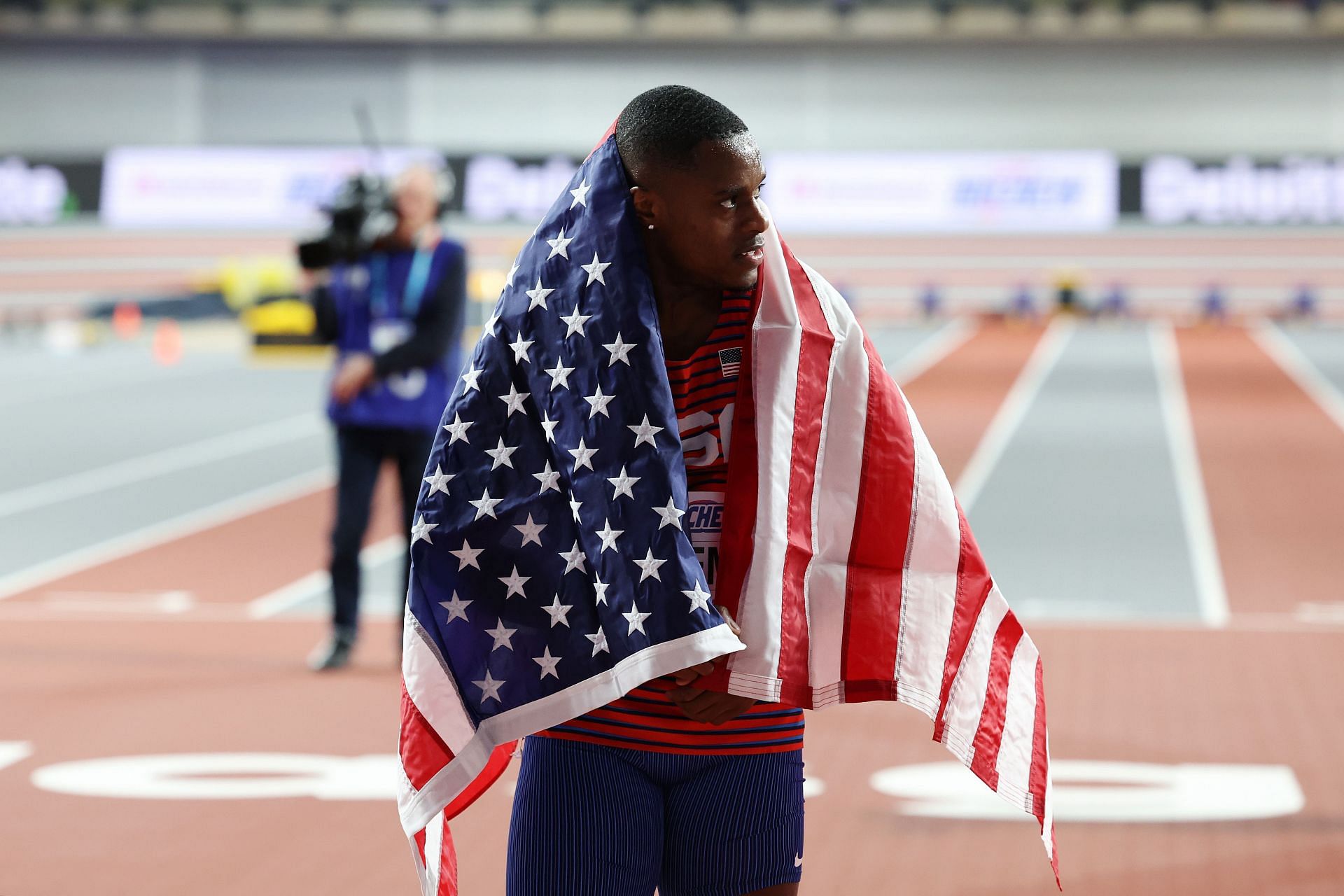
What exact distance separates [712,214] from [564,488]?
39 centimetres

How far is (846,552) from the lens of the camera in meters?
2.27

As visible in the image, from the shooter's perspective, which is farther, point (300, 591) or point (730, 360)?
point (300, 591)

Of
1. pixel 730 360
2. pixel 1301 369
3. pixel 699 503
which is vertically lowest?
pixel 1301 369

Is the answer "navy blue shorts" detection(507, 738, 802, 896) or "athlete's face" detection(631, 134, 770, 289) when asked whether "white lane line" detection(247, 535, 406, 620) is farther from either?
"athlete's face" detection(631, 134, 770, 289)

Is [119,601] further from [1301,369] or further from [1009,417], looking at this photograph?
[1301,369]

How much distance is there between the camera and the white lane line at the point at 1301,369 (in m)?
19.1

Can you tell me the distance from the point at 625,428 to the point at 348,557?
5317 mm

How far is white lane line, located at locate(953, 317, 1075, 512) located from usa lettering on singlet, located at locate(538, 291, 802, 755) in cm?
475

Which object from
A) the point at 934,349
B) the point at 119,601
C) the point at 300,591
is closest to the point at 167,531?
the point at 119,601

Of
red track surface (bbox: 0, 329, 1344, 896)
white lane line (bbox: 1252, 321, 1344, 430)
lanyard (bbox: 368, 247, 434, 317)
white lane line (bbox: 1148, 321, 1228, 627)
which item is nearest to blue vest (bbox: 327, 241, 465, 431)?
lanyard (bbox: 368, 247, 434, 317)

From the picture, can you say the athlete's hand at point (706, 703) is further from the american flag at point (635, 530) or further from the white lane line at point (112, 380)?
the white lane line at point (112, 380)

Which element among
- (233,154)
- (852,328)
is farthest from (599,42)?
(852,328)

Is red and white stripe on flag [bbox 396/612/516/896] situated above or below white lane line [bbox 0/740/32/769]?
above

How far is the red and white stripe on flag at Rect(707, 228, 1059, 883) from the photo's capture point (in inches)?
85.9
